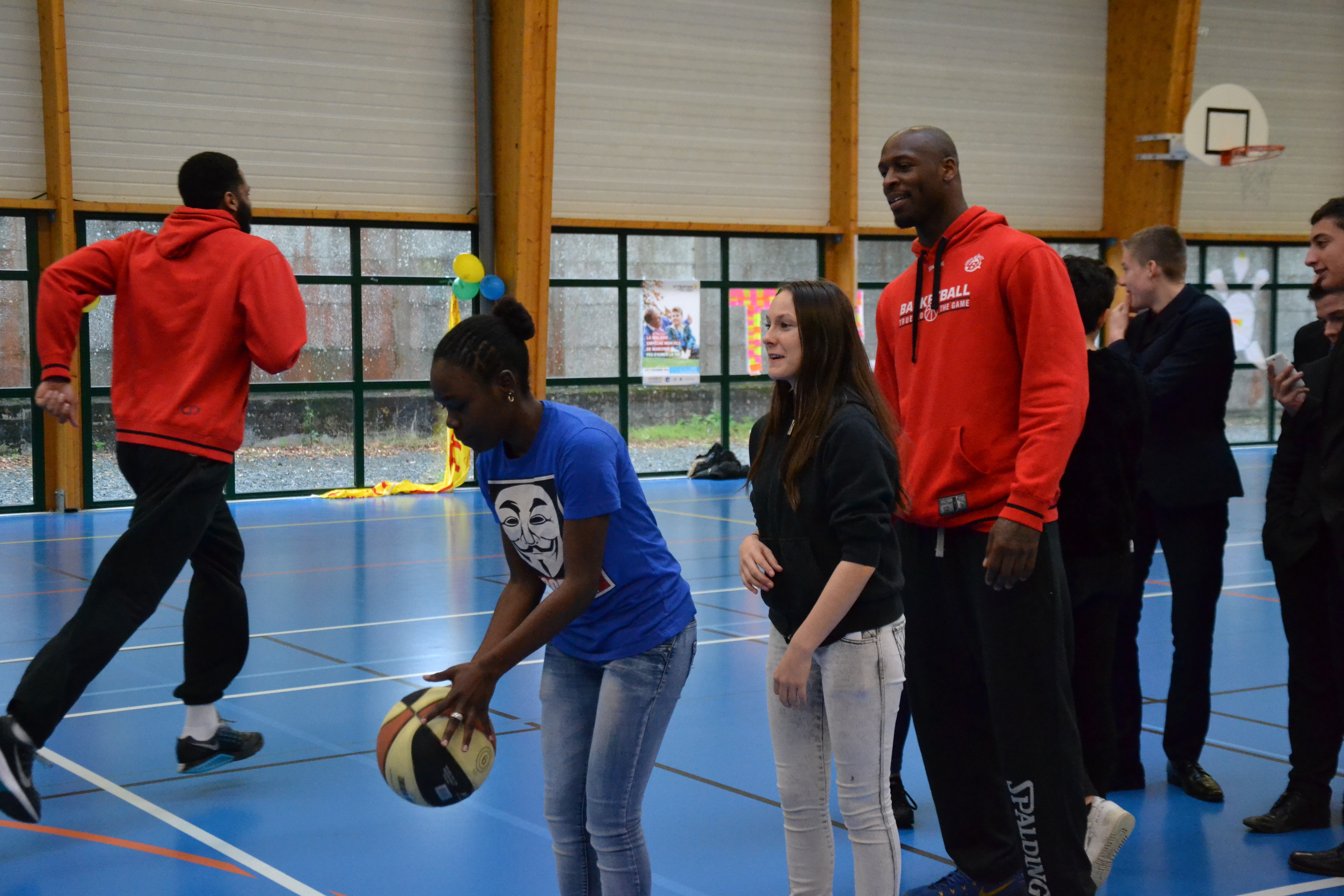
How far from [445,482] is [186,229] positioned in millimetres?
10552

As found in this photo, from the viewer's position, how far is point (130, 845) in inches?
153

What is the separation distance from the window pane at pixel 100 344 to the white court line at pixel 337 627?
7.03 m

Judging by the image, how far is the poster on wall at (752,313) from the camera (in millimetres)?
16484

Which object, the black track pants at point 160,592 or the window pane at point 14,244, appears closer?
the black track pants at point 160,592

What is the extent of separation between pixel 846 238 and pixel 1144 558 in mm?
12336

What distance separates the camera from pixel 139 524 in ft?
13.8

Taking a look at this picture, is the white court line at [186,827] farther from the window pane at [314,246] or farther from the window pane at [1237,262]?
the window pane at [1237,262]

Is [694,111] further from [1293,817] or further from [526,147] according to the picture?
[1293,817]

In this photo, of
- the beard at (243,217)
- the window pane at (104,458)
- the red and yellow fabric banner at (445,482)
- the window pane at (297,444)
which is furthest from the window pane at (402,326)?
the beard at (243,217)

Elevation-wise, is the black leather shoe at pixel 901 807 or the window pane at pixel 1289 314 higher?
the window pane at pixel 1289 314

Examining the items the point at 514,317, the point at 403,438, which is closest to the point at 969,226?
the point at 514,317

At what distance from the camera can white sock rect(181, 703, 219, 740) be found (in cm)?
459

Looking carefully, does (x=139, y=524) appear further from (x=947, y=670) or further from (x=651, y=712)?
(x=947, y=670)

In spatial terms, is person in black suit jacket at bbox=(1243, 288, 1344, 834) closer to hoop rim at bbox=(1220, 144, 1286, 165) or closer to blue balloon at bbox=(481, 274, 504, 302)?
blue balloon at bbox=(481, 274, 504, 302)
